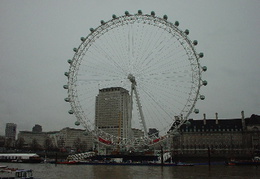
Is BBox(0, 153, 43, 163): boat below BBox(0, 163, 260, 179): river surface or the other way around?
below

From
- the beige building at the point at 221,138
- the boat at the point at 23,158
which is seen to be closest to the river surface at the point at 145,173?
the boat at the point at 23,158

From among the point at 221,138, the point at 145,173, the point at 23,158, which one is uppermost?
the point at 221,138

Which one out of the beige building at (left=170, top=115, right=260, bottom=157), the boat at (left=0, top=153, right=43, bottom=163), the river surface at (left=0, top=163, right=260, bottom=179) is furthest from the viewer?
the beige building at (left=170, top=115, right=260, bottom=157)

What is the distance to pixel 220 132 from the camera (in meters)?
88.1

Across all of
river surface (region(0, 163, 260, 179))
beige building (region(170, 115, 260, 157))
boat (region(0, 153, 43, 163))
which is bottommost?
boat (region(0, 153, 43, 163))

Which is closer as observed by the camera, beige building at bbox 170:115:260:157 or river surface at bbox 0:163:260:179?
river surface at bbox 0:163:260:179

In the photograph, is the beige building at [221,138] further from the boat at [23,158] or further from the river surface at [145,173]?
the boat at [23,158]

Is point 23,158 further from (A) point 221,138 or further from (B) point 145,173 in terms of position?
(A) point 221,138

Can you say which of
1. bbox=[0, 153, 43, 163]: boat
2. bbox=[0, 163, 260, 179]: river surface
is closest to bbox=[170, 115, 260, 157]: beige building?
bbox=[0, 163, 260, 179]: river surface

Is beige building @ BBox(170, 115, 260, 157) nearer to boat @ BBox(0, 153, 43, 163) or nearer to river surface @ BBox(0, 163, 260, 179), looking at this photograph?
river surface @ BBox(0, 163, 260, 179)

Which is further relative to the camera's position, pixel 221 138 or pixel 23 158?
pixel 221 138

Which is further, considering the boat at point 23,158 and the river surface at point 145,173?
the boat at point 23,158

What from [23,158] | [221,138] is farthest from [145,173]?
[221,138]

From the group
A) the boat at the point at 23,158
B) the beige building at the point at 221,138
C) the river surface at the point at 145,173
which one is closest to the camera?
the river surface at the point at 145,173
